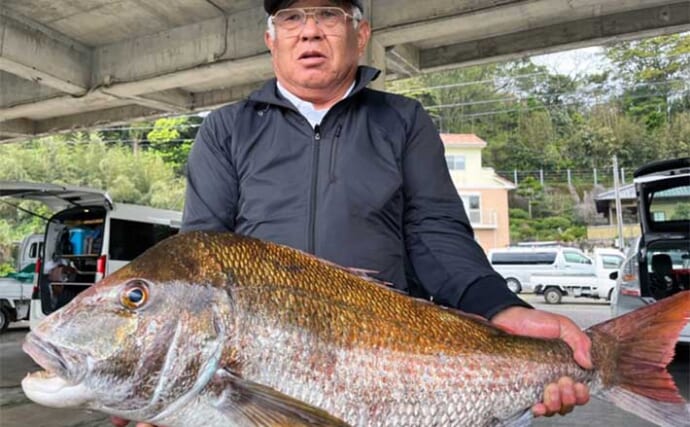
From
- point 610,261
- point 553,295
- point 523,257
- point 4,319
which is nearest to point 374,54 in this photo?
point 4,319

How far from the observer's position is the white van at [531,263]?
26219mm

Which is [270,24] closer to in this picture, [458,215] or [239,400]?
[458,215]

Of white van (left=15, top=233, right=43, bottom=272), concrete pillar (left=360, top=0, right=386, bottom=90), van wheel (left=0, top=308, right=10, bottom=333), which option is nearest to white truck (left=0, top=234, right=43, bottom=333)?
van wheel (left=0, top=308, right=10, bottom=333)

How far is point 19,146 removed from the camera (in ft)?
108

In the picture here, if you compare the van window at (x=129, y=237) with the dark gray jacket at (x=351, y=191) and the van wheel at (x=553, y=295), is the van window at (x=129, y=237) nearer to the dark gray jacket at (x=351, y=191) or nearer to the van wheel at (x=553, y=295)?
the dark gray jacket at (x=351, y=191)

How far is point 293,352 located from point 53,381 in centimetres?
55

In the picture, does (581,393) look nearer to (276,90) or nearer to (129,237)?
(276,90)

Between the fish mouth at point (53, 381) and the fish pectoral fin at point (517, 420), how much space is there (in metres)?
1.08

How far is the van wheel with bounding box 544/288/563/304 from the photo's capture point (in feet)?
73.9

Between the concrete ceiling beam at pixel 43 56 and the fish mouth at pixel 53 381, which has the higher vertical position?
the concrete ceiling beam at pixel 43 56

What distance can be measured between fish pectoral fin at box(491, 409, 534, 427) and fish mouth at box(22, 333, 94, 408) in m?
1.08

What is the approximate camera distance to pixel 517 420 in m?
1.66

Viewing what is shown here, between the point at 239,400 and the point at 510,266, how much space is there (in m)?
27.6

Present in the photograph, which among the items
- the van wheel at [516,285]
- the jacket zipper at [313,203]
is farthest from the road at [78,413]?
the van wheel at [516,285]
